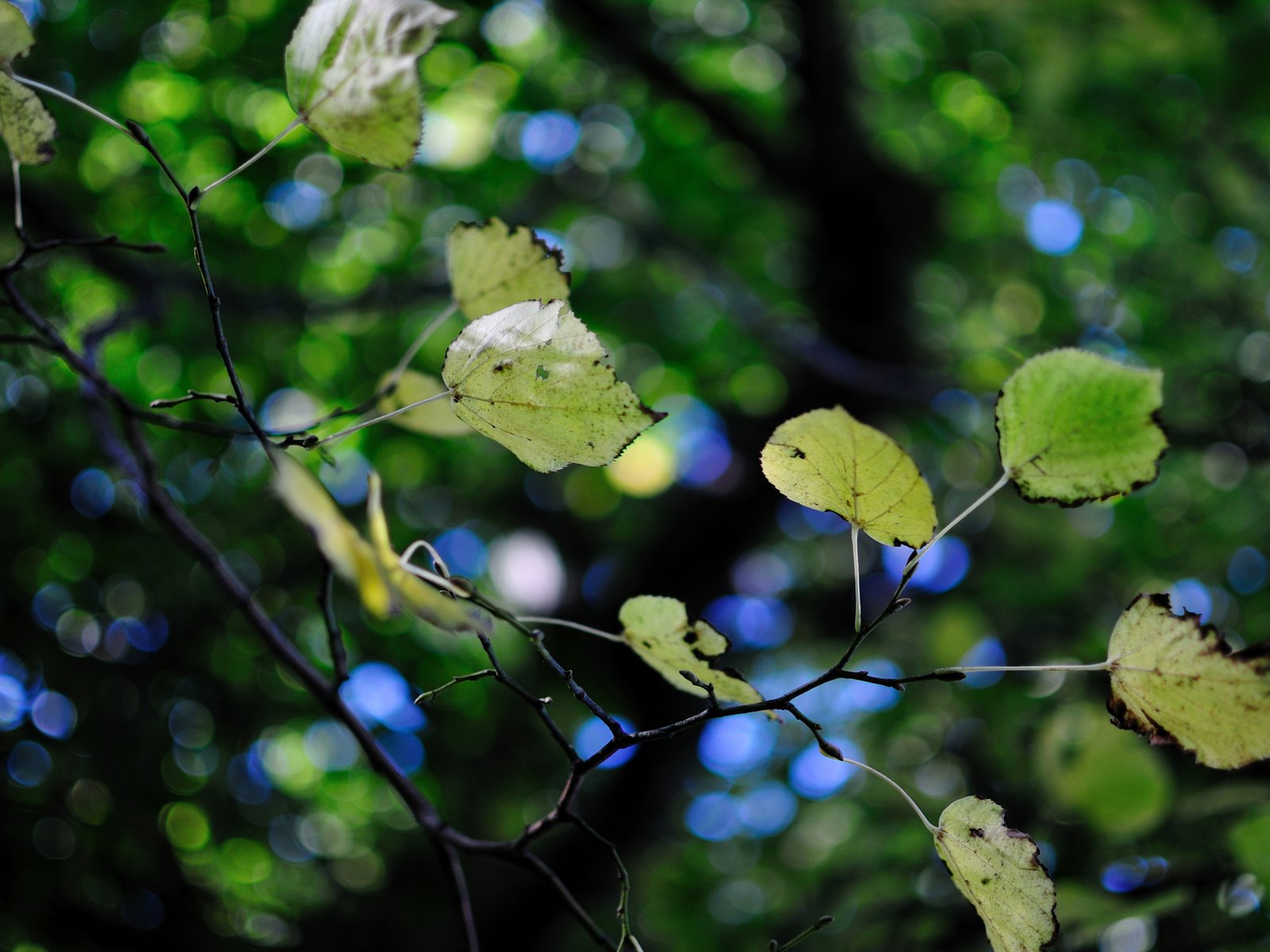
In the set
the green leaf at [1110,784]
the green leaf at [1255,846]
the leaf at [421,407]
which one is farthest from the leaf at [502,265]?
the green leaf at [1110,784]

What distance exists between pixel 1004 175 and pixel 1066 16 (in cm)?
109

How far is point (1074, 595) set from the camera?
2.20m

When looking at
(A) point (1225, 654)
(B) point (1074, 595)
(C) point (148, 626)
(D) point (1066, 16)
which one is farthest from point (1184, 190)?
(C) point (148, 626)

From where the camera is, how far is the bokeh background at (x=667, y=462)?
172 cm

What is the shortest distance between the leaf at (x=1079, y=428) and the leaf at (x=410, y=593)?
285mm

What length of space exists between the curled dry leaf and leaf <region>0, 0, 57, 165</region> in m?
0.43

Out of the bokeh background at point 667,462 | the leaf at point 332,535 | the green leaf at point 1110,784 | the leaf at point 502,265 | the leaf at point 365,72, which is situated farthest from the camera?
the bokeh background at point 667,462

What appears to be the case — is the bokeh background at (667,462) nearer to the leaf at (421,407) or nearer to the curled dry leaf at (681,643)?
the leaf at (421,407)

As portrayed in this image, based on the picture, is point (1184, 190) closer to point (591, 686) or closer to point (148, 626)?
point (591, 686)

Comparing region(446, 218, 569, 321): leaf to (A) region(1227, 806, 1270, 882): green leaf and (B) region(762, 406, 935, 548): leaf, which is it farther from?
(A) region(1227, 806, 1270, 882): green leaf

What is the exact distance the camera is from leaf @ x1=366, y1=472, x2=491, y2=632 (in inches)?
13.6

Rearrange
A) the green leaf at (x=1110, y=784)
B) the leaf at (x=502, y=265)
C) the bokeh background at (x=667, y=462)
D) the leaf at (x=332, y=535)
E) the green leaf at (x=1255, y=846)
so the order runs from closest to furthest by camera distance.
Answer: the leaf at (x=332, y=535) → the leaf at (x=502, y=265) → the green leaf at (x=1255, y=846) → the green leaf at (x=1110, y=784) → the bokeh background at (x=667, y=462)

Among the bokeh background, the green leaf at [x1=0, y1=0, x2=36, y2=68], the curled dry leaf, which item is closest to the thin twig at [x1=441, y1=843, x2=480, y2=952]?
the curled dry leaf

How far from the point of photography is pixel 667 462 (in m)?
3.29
